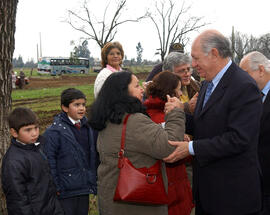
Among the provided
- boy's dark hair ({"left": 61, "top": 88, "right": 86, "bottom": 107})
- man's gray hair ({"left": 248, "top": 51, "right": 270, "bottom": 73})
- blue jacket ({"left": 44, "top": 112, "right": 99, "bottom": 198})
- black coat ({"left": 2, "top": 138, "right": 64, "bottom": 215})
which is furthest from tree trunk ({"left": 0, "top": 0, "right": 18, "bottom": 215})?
man's gray hair ({"left": 248, "top": 51, "right": 270, "bottom": 73})

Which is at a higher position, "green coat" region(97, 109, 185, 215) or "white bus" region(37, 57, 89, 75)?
"white bus" region(37, 57, 89, 75)

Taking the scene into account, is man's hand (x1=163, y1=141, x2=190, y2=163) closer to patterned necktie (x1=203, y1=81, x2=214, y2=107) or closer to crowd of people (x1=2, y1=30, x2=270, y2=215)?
crowd of people (x1=2, y1=30, x2=270, y2=215)

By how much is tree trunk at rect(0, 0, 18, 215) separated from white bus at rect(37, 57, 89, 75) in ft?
144

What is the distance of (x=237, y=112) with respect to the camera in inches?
80.4

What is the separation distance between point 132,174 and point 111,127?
1.24ft

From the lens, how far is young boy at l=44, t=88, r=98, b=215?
301 centimetres

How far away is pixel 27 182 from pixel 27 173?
3.5 inches

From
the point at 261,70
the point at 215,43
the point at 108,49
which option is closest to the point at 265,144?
the point at 261,70

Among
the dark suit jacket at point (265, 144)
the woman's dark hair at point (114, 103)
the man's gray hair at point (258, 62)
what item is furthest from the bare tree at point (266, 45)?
the woman's dark hair at point (114, 103)

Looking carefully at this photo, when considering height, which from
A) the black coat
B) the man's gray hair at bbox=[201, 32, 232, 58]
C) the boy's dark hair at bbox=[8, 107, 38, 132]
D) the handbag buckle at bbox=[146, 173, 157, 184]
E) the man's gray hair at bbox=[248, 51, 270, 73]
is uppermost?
the man's gray hair at bbox=[201, 32, 232, 58]

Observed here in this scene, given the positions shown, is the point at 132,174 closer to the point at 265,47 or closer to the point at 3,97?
the point at 3,97

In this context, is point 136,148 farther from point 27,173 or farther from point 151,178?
point 27,173

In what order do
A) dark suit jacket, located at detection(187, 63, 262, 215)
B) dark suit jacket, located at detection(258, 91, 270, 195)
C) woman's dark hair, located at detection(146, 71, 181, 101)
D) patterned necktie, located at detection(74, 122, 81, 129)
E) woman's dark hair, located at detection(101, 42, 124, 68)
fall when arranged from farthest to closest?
woman's dark hair, located at detection(101, 42, 124, 68)
patterned necktie, located at detection(74, 122, 81, 129)
dark suit jacket, located at detection(258, 91, 270, 195)
woman's dark hair, located at detection(146, 71, 181, 101)
dark suit jacket, located at detection(187, 63, 262, 215)

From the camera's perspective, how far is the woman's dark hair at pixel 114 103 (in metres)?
2.16
